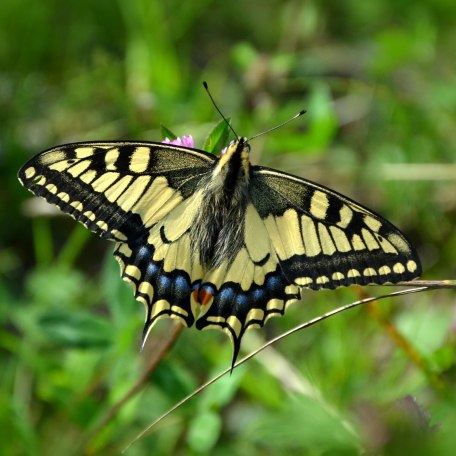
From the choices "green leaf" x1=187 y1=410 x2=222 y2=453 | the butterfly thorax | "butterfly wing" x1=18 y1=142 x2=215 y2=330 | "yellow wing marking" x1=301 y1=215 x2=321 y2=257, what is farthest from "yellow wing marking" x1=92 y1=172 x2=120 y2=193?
"green leaf" x1=187 y1=410 x2=222 y2=453

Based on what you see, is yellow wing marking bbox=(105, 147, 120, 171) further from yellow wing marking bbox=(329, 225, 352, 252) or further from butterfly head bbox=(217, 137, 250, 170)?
yellow wing marking bbox=(329, 225, 352, 252)

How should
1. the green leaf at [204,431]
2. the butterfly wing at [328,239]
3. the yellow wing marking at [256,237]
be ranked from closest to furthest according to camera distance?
the butterfly wing at [328,239] < the yellow wing marking at [256,237] < the green leaf at [204,431]

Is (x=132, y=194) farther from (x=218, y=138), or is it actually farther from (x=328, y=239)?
(x=328, y=239)

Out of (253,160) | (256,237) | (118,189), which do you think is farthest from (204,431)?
(253,160)

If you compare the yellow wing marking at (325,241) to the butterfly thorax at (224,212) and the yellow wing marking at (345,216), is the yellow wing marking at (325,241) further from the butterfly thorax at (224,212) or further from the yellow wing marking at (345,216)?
the butterfly thorax at (224,212)

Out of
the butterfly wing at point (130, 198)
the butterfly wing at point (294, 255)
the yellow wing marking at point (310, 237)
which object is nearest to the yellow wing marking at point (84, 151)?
the butterfly wing at point (130, 198)

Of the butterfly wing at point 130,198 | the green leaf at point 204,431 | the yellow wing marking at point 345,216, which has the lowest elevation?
the green leaf at point 204,431

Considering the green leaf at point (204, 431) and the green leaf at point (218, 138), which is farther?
the green leaf at point (204, 431)
